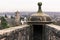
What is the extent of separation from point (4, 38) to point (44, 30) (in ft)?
14.4

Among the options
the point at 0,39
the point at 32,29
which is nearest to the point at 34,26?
the point at 32,29

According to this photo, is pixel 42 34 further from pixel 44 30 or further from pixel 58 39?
pixel 58 39

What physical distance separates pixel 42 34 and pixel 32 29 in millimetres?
396

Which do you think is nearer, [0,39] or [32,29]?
[0,39]

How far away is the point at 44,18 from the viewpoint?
9508 millimetres

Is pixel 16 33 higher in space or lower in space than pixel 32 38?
higher

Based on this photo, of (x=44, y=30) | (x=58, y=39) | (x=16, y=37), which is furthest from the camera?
(x=44, y=30)

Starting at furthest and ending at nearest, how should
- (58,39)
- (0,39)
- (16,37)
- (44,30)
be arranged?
(44,30), (16,37), (58,39), (0,39)

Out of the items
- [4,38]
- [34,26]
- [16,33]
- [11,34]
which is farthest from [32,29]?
[4,38]

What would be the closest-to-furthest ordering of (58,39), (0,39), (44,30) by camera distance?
(0,39) → (58,39) → (44,30)

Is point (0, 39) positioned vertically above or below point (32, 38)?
above

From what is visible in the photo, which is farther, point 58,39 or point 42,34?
point 42,34

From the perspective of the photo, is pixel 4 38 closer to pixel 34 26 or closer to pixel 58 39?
pixel 58 39

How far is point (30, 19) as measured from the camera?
9.59 meters
